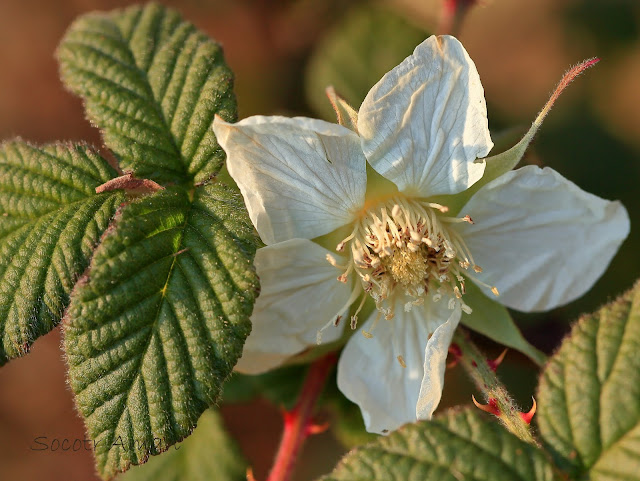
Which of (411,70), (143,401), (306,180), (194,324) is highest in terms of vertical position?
(411,70)

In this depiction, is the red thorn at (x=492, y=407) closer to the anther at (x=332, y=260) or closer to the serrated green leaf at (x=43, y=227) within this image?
the anther at (x=332, y=260)

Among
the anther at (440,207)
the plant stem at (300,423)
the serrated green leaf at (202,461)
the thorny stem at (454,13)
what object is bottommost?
the serrated green leaf at (202,461)

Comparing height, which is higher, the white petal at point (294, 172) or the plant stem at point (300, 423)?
the white petal at point (294, 172)

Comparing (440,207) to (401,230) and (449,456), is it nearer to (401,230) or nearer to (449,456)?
(401,230)

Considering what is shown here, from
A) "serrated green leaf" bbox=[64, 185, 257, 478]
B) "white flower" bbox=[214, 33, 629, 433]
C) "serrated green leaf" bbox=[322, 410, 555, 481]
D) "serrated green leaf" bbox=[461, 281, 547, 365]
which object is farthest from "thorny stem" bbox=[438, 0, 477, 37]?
"serrated green leaf" bbox=[322, 410, 555, 481]

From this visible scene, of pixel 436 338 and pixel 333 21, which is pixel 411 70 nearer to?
pixel 436 338

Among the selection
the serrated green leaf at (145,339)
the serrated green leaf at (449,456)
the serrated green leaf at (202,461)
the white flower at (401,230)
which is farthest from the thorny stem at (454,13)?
the serrated green leaf at (202,461)

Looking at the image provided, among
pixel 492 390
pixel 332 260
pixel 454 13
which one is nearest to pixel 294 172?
pixel 332 260

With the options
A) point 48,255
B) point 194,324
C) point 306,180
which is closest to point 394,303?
point 306,180
